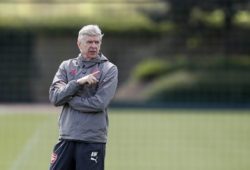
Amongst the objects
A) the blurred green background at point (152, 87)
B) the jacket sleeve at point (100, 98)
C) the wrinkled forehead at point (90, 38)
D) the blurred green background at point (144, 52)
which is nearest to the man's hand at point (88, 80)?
the jacket sleeve at point (100, 98)

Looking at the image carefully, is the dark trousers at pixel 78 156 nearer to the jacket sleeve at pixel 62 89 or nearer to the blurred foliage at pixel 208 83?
the jacket sleeve at pixel 62 89

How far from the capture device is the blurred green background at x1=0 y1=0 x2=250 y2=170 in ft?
48.8

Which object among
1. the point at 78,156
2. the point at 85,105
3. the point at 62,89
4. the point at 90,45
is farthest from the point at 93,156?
the point at 90,45

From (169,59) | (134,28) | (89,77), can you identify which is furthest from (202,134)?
(89,77)

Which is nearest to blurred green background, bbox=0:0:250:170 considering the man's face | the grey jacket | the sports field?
the sports field

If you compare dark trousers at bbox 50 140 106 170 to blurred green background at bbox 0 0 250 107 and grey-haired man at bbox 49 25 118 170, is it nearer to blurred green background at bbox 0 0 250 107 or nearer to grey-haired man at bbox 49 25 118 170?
grey-haired man at bbox 49 25 118 170

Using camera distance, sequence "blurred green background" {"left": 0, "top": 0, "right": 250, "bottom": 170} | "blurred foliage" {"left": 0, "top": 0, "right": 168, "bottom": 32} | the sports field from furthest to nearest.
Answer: "blurred foliage" {"left": 0, "top": 0, "right": 168, "bottom": 32} → "blurred green background" {"left": 0, "top": 0, "right": 250, "bottom": 170} → the sports field

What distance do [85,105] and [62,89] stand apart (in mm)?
248

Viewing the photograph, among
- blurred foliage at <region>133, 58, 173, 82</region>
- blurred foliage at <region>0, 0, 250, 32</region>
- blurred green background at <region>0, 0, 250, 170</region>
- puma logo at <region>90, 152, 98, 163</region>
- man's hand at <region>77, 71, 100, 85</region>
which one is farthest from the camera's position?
blurred foliage at <region>133, 58, 173, 82</region>

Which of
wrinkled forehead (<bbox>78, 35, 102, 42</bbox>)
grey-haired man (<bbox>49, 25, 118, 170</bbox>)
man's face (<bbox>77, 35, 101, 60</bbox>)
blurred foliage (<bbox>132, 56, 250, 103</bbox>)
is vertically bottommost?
grey-haired man (<bbox>49, 25, 118, 170</bbox>)

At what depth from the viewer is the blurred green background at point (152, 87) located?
14.9 m

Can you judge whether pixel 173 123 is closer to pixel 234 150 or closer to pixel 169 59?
pixel 169 59

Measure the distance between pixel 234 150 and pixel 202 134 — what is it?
2.54 meters

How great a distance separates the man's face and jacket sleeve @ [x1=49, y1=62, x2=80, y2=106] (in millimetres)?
261
